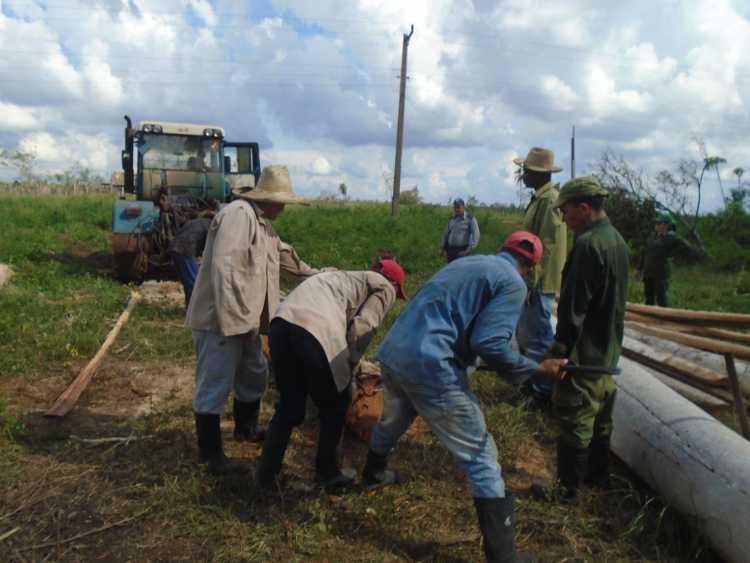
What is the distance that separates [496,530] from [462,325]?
0.93 m

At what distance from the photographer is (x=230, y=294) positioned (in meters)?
3.62

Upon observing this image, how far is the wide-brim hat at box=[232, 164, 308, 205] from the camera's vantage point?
Result: 3861mm

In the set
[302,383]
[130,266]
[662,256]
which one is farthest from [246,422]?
[130,266]

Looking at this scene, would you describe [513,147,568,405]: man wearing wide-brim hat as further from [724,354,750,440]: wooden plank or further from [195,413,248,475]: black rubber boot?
[195,413,248,475]: black rubber boot

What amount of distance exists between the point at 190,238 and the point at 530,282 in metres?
3.36

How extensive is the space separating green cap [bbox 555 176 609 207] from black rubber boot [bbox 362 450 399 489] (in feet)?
5.84

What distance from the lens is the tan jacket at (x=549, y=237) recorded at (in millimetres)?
4789

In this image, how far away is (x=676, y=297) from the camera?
40.2ft

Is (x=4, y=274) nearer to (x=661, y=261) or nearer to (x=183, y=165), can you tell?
(x=183, y=165)

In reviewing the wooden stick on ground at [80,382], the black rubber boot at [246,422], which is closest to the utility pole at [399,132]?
the wooden stick on ground at [80,382]

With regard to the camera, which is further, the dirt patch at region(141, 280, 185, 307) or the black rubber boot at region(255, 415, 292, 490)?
the dirt patch at region(141, 280, 185, 307)

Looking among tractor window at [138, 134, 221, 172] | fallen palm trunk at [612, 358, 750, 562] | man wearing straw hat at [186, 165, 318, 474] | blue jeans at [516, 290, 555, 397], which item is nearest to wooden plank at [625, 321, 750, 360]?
fallen palm trunk at [612, 358, 750, 562]

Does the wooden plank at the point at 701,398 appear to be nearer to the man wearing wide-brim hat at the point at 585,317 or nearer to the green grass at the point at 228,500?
the green grass at the point at 228,500

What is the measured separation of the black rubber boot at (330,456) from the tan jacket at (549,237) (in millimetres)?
2033
